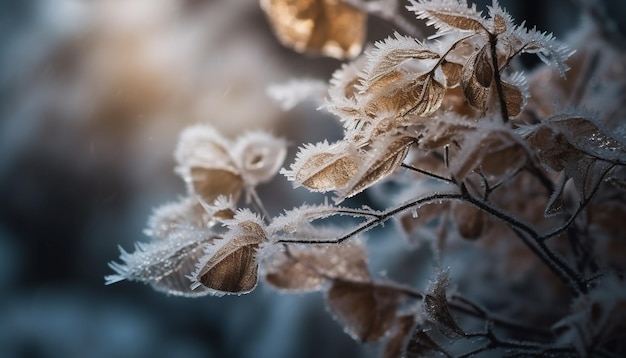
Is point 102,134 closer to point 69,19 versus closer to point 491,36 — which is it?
point 69,19

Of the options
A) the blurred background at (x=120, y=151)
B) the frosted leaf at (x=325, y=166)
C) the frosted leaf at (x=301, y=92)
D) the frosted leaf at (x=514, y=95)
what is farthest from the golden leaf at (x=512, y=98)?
the blurred background at (x=120, y=151)

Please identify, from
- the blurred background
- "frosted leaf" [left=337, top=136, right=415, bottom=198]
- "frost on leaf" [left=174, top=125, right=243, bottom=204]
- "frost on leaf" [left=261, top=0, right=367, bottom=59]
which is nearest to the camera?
"frosted leaf" [left=337, top=136, right=415, bottom=198]

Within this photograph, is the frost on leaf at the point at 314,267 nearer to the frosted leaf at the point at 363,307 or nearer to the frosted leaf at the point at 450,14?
the frosted leaf at the point at 363,307

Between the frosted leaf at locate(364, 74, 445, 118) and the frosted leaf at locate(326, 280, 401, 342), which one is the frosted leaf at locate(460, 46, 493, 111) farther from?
the frosted leaf at locate(326, 280, 401, 342)

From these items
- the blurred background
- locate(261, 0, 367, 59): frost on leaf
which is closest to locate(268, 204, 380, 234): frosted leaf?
locate(261, 0, 367, 59): frost on leaf

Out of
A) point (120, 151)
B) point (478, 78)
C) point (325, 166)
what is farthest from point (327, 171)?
point (120, 151)

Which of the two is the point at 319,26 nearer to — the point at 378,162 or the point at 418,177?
the point at 418,177

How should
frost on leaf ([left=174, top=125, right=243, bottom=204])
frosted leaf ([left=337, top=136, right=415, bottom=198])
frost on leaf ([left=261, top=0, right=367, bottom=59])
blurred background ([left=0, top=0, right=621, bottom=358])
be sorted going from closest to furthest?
frosted leaf ([left=337, top=136, right=415, bottom=198]) < frost on leaf ([left=174, top=125, right=243, bottom=204]) < frost on leaf ([left=261, top=0, right=367, bottom=59]) < blurred background ([left=0, top=0, right=621, bottom=358])
